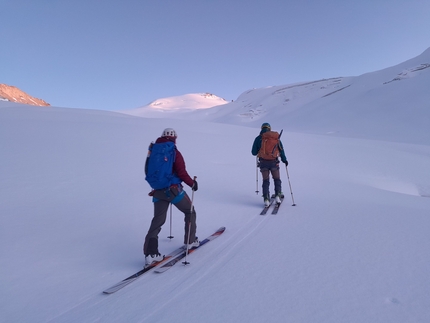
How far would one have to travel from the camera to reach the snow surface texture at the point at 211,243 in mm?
2578

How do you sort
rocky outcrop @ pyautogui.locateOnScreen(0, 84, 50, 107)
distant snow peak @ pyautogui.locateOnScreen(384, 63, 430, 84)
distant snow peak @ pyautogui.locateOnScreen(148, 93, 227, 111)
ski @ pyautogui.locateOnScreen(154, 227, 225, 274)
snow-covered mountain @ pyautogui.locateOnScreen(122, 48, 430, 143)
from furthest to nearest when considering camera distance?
rocky outcrop @ pyautogui.locateOnScreen(0, 84, 50, 107)
distant snow peak @ pyautogui.locateOnScreen(148, 93, 227, 111)
distant snow peak @ pyautogui.locateOnScreen(384, 63, 430, 84)
snow-covered mountain @ pyautogui.locateOnScreen(122, 48, 430, 143)
ski @ pyautogui.locateOnScreen(154, 227, 225, 274)

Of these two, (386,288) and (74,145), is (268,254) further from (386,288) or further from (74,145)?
(74,145)

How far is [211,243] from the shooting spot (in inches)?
171

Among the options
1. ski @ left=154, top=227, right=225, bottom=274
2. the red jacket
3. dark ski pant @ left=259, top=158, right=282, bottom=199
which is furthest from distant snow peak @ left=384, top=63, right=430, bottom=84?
the red jacket

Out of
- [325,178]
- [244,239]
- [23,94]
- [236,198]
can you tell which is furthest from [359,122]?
[23,94]

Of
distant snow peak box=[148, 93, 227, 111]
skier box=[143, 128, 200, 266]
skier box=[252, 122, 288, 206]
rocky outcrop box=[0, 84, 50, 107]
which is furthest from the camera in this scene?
rocky outcrop box=[0, 84, 50, 107]

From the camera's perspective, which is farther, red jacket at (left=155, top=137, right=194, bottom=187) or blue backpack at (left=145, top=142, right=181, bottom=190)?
red jacket at (left=155, top=137, right=194, bottom=187)

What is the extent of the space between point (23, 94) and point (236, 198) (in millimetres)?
143497

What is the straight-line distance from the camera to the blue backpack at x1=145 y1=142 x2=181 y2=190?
3.58 meters

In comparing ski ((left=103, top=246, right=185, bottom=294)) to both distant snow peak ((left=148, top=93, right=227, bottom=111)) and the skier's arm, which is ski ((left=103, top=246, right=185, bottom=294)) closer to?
the skier's arm

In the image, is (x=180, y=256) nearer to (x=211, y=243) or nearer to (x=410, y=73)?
(x=211, y=243)

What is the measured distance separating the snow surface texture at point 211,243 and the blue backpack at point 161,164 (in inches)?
44.8

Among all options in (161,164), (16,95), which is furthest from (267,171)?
(16,95)

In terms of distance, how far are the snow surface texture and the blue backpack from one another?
114 cm
